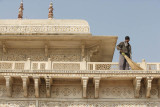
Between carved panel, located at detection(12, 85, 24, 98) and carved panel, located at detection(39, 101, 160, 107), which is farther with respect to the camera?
carved panel, located at detection(12, 85, 24, 98)

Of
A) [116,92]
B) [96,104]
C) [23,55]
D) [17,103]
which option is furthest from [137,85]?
[23,55]

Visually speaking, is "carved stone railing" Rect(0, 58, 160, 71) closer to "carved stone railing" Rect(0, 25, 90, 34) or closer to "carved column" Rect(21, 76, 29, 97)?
"carved column" Rect(21, 76, 29, 97)

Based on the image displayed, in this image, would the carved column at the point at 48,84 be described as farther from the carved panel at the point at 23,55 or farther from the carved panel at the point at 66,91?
the carved panel at the point at 23,55

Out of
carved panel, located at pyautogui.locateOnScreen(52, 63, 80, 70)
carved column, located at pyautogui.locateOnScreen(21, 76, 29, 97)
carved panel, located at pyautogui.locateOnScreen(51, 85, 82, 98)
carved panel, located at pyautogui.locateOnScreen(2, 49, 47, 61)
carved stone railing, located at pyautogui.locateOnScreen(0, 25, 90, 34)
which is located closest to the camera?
carved column, located at pyautogui.locateOnScreen(21, 76, 29, 97)

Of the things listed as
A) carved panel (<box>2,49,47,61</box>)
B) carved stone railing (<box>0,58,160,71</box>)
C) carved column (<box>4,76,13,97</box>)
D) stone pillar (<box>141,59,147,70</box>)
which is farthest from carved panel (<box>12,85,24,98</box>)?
stone pillar (<box>141,59,147,70</box>)

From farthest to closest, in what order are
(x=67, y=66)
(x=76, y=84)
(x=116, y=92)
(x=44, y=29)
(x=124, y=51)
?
(x=44, y=29)
(x=67, y=66)
(x=124, y=51)
(x=76, y=84)
(x=116, y=92)

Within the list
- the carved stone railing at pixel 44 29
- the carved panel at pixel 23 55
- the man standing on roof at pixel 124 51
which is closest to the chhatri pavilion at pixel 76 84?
the man standing on roof at pixel 124 51

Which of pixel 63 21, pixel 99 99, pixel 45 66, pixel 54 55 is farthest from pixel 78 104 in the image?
pixel 63 21

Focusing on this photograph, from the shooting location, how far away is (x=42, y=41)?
16344 millimetres

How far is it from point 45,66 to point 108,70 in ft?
6.94

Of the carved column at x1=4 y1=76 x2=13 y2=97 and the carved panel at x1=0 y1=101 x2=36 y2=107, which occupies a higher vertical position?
the carved column at x1=4 y1=76 x2=13 y2=97

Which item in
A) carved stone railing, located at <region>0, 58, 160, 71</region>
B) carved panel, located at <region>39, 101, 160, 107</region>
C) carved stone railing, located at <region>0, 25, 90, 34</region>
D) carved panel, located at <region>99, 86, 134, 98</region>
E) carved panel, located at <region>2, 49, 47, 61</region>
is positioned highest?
carved stone railing, located at <region>0, 25, 90, 34</region>

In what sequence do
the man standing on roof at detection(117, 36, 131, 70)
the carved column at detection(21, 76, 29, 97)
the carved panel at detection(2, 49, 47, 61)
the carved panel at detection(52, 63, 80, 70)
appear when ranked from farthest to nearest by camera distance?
the carved panel at detection(2, 49, 47, 61), the carved panel at detection(52, 63, 80, 70), the man standing on roof at detection(117, 36, 131, 70), the carved column at detection(21, 76, 29, 97)

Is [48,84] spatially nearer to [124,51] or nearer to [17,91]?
[17,91]
